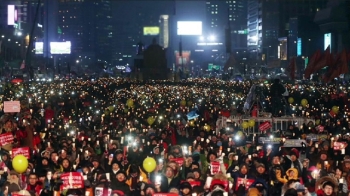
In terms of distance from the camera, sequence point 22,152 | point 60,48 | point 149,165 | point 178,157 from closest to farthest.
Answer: point 149,165 → point 178,157 → point 22,152 → point 60,48

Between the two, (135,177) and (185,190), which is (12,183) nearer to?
(135,177)

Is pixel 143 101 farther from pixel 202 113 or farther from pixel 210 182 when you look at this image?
pixel 210 182

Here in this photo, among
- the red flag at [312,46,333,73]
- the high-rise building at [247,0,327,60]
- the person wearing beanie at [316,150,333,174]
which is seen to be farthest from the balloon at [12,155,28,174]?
the high-rise building at [247,0,327,60]

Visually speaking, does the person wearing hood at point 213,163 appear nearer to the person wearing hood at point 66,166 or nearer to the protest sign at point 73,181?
the person wearing hood at point 66,166

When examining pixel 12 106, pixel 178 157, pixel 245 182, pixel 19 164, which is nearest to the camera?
pixel 245 182

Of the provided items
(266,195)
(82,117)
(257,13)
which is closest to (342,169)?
(266,195)

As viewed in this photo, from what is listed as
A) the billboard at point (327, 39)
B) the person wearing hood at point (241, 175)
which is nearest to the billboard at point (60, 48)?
the billboard at point (327, 39)

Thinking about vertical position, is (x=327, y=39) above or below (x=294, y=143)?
above

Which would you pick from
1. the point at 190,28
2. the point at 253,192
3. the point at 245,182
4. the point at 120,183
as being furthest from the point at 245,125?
the point at 190,28

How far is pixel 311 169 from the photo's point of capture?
14664 mm

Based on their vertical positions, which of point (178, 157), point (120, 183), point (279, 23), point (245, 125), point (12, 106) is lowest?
point (120, 183)

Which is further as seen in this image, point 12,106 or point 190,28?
point 190,28

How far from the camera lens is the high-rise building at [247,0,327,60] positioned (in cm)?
14675

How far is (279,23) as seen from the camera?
172 m
